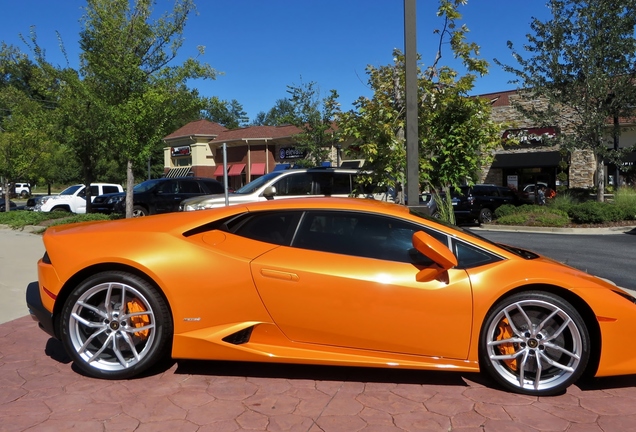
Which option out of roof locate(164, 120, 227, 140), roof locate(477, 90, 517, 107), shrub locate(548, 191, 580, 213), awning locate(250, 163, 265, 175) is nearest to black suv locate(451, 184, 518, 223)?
shrub locate(548, 191, 580, 213)

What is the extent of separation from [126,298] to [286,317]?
1.15m

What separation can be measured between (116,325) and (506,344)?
272 centimetres

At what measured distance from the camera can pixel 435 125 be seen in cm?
813

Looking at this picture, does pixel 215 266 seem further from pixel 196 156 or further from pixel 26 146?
pixel 196 156

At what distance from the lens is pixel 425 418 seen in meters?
3.35

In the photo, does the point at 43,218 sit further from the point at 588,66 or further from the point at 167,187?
the point at 588,66

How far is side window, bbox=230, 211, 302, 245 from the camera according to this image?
13.1ft

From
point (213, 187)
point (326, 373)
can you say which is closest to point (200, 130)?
point (213, 187)

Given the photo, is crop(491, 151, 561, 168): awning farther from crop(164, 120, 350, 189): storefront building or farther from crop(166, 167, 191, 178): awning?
crop(166, 167, 191, 178): awning

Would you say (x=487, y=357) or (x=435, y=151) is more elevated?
(x=435, y=151)

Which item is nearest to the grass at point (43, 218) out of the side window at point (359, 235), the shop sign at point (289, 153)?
the side window at point (359, 235)

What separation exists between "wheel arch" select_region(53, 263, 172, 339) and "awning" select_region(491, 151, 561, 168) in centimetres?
2973

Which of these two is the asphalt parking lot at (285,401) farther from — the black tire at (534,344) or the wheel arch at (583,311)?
the wheel arch at (583,311)

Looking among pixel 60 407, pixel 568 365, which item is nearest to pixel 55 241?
pixel 60 407
